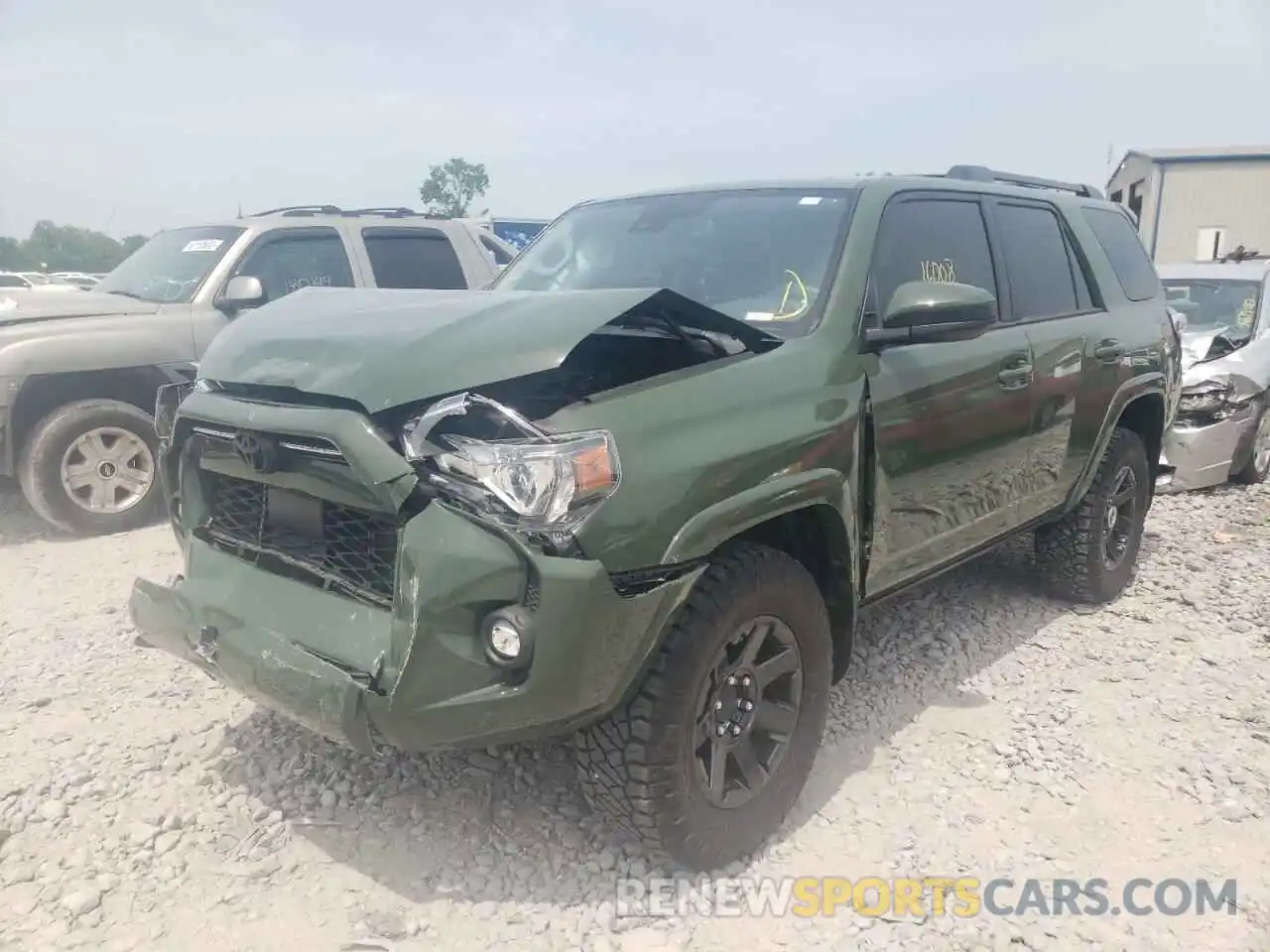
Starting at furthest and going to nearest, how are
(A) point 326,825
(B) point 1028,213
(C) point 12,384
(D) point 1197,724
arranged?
(C) point 12,384 → (B) point 1028,213 → (D) point 1197,724 → (A) point 326,825

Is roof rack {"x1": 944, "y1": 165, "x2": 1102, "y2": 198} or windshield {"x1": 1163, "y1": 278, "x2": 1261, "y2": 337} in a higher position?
roof rack {"x1": 944, "y1": 165, "x2": 1102, "y2": 198}

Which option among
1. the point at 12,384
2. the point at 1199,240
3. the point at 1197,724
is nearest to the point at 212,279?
the point at 12,384

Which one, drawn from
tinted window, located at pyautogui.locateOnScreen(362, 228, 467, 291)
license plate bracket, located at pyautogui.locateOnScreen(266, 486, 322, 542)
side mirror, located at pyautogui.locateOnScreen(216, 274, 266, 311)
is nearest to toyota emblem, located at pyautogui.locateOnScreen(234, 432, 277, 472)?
license plate bracket, located at pyautogui.locateOnScreen(266, 486, 322, 542)

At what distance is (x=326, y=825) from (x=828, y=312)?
2.15 metres

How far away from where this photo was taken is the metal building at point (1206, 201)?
2766 centimetres

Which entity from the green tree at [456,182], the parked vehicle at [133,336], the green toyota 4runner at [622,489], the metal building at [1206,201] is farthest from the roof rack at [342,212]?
the green tree at [456,182]

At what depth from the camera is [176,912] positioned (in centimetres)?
256

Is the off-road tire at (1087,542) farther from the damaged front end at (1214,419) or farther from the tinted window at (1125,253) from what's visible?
the damaged front end at (1214,419)

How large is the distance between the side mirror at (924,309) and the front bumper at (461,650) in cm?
116

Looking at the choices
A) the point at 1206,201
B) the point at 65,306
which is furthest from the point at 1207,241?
the point at 65,306

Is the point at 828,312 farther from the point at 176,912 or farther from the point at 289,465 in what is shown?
the point at 176,912

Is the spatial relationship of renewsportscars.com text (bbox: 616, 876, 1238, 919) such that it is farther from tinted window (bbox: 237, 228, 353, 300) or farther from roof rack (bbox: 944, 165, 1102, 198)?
tinted window (bbox: 237, 228, 353, 300)

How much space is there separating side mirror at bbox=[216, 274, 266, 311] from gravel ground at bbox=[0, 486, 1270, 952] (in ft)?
7.76

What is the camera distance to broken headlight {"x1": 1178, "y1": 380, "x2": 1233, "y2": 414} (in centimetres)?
689
